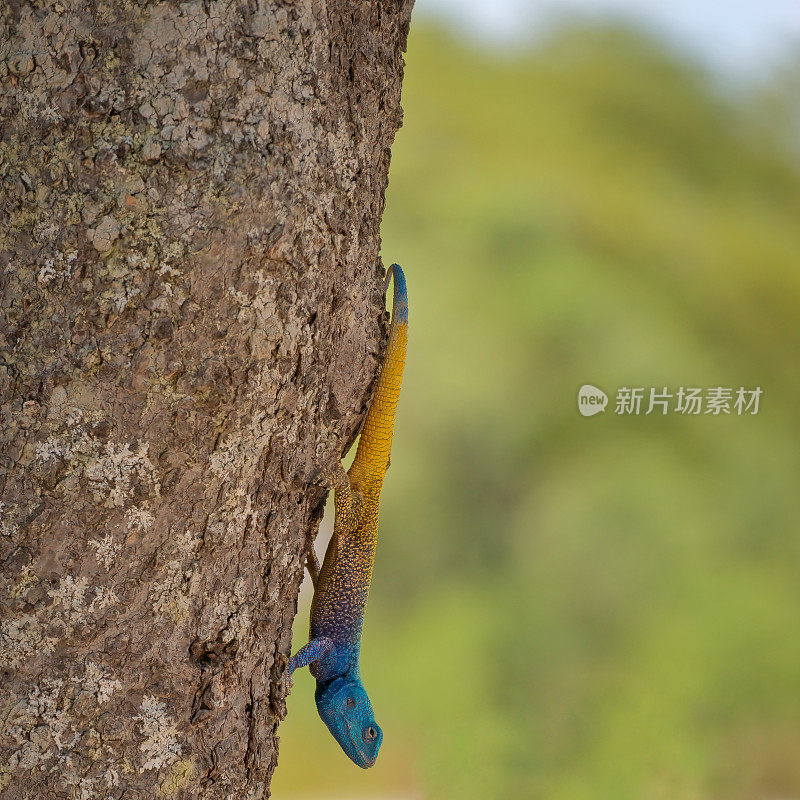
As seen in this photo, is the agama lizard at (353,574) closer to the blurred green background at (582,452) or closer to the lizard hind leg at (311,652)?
the lizard hind leg at (311,652)

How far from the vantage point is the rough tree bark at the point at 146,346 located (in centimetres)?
89

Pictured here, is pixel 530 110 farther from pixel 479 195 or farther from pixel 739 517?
pixel 739 517

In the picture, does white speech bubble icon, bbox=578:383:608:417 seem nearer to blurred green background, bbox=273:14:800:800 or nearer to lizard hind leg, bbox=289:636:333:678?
blurred green background, bbox=273:14:800:800

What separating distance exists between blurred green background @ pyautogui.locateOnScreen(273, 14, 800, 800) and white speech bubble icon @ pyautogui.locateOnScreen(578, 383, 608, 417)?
1.6 inches

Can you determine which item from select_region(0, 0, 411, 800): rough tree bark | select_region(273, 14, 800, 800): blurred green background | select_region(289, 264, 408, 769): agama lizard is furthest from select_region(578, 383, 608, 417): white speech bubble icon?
select_region(0, 0, 411, 800): rough tree bark

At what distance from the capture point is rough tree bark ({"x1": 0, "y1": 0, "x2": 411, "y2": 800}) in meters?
0.89

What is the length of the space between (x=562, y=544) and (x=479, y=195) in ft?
5.71

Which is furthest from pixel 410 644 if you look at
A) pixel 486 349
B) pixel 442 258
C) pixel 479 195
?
pixel 479 195

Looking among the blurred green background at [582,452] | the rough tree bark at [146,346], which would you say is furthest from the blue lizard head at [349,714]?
the blurred green background at [582,452]

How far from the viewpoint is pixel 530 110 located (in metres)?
4.04

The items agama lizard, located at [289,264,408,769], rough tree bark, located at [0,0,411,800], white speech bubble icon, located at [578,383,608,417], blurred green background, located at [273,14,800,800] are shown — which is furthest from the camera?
white speech bubble icon, located at [578,383,608,417]

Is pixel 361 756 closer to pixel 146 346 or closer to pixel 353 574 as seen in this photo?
pixel 353 574

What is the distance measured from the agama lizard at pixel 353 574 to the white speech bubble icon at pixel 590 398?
2.57m

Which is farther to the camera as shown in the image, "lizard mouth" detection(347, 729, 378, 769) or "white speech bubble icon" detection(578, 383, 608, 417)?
"white speech bubble icon" detection(578, 383, 608, 417)
